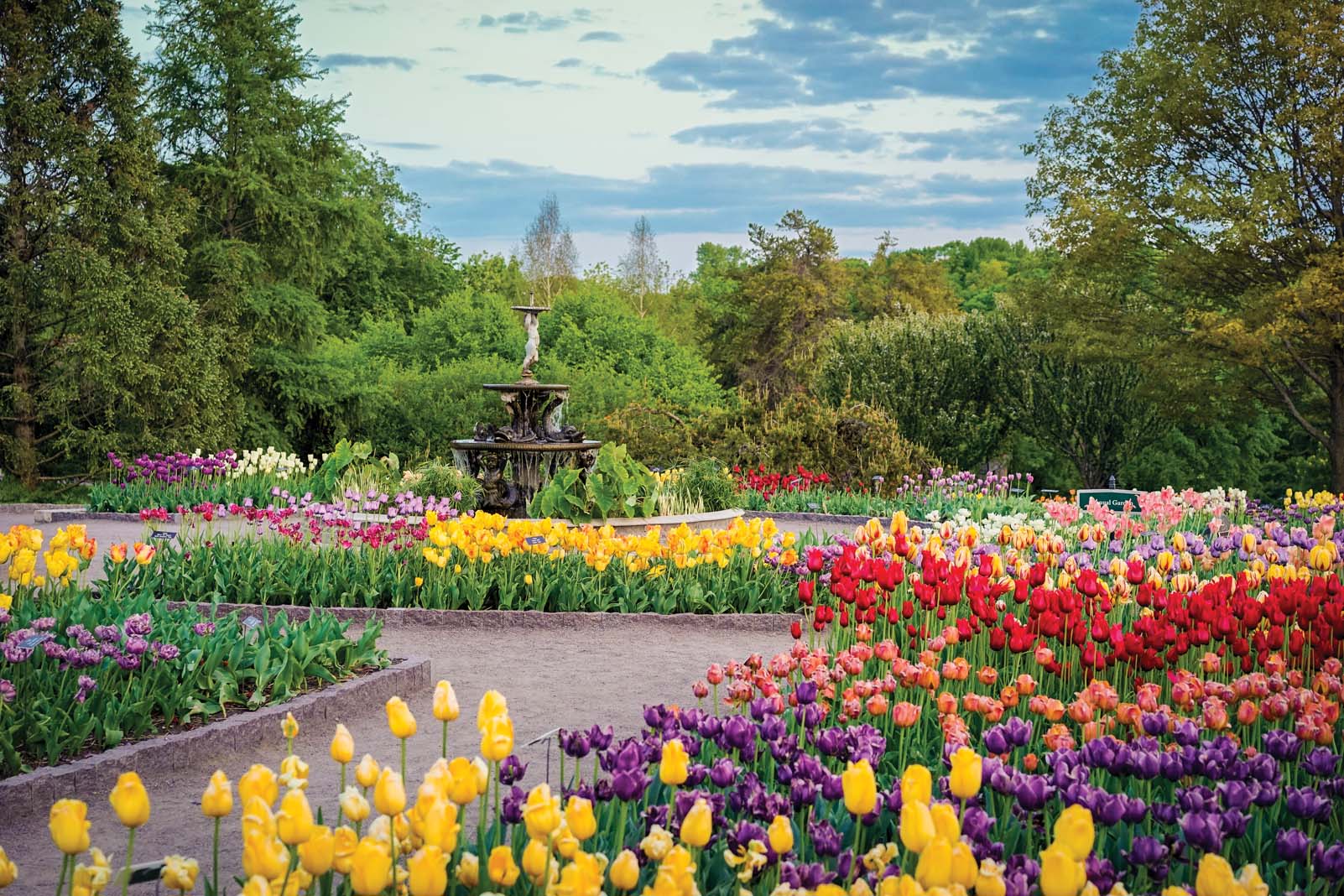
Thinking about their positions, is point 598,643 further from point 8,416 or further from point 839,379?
point 839,379

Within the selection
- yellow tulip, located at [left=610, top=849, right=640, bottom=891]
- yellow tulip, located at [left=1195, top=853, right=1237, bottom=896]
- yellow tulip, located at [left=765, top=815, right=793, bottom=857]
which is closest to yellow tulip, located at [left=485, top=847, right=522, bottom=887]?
yellow tulip, located at [left=610, top=849, right=640, bottom=891]

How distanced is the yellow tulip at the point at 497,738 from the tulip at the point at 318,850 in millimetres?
416

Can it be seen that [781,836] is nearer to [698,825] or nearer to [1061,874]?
[698,825]

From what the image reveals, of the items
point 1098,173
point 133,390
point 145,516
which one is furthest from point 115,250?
point 1098,173

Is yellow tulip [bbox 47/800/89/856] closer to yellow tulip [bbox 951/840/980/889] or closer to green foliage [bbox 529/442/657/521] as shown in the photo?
yellow tulip [bbox 951/840/980/889]

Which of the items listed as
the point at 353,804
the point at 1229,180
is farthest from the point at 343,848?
the point at 1229,180

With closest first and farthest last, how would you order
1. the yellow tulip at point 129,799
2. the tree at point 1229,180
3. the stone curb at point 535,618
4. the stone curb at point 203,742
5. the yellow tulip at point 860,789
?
the yellow tulip at point 129,799 < the yellow tulip at point 860,789 < the stone curb at point 203,742 < the stone curb at point 535,618 < the tree at point 1229,180

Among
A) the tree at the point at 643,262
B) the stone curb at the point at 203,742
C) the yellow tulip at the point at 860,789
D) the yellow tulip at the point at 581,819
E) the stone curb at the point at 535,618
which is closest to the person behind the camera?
the yellow tulip at the point at 581,819

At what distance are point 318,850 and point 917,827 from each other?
109cm

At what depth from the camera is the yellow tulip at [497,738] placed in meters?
2.63

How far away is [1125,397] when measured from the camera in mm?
27172

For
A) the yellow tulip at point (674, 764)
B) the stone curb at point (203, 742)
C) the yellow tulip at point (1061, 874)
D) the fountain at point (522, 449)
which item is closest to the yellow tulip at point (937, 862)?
the yellow tulip at point (1061, 874)

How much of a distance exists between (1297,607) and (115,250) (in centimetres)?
1944

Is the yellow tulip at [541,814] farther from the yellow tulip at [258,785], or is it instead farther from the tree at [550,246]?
the tree at [550,246]
